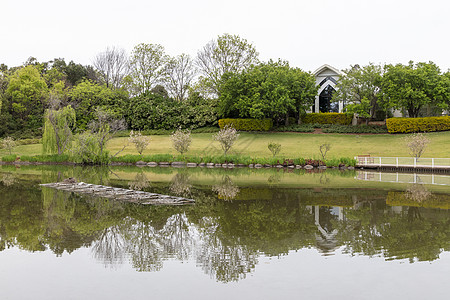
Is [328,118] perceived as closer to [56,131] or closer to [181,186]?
[56,131]

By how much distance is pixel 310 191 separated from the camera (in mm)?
19906

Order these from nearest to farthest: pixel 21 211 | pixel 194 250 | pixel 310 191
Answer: pixel 194 250, pixel 21 211, pixel 310 191

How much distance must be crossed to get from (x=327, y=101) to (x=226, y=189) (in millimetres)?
36896

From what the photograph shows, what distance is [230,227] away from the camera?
1227cm

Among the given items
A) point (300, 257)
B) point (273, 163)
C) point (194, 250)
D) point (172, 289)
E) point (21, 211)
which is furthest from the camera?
point (273, 163)

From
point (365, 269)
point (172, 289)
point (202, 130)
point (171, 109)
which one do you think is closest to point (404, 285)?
point (365, 269)

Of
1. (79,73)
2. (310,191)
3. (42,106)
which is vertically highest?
(79,73)

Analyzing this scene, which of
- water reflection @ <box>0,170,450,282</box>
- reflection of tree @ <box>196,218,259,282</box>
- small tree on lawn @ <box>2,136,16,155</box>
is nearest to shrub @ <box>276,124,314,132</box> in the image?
small tree on lawn @ <box>2,136,16,155</box>

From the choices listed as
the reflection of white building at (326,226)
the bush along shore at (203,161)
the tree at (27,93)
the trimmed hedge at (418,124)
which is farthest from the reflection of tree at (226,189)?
the tree at (27,93)

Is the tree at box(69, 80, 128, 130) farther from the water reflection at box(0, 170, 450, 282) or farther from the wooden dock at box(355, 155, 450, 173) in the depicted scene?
the water reflection at box(0, 170, 450, 282)

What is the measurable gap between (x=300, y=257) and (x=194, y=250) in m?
2.49

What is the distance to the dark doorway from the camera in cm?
5403

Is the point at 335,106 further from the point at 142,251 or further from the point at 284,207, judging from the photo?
the point at 142,251

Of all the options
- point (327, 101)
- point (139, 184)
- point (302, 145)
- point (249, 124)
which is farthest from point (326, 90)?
point (139, 184)
